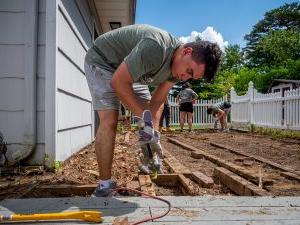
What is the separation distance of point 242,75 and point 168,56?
47687 millimetres

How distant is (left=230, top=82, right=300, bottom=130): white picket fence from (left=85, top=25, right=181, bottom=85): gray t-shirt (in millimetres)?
9795

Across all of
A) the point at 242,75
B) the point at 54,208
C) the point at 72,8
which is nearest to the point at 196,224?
the point at 54,208

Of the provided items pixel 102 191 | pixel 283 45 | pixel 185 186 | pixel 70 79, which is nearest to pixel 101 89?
pixel 102 191

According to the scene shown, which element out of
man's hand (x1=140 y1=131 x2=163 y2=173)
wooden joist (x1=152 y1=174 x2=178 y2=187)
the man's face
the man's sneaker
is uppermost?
the man's face

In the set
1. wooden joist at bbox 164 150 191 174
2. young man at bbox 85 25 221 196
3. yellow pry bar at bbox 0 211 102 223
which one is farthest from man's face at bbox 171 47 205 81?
wooden joist at bbox 164 150 191 174

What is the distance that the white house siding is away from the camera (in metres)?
4.72

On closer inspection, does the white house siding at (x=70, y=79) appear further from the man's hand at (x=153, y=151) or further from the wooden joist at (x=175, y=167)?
the wooden joist at (x=175, y=167)

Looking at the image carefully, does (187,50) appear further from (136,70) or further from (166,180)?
(166,180)

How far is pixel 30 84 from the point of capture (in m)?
4.35

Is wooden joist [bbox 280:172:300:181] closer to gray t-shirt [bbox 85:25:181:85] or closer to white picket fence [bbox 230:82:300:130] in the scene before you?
gray t-shirt [bbox 85:25:181:85]

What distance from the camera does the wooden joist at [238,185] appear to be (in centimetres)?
326

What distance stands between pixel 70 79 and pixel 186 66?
3.14m

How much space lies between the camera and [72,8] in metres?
5.85

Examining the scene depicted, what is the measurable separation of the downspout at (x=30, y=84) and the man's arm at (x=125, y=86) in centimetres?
183
